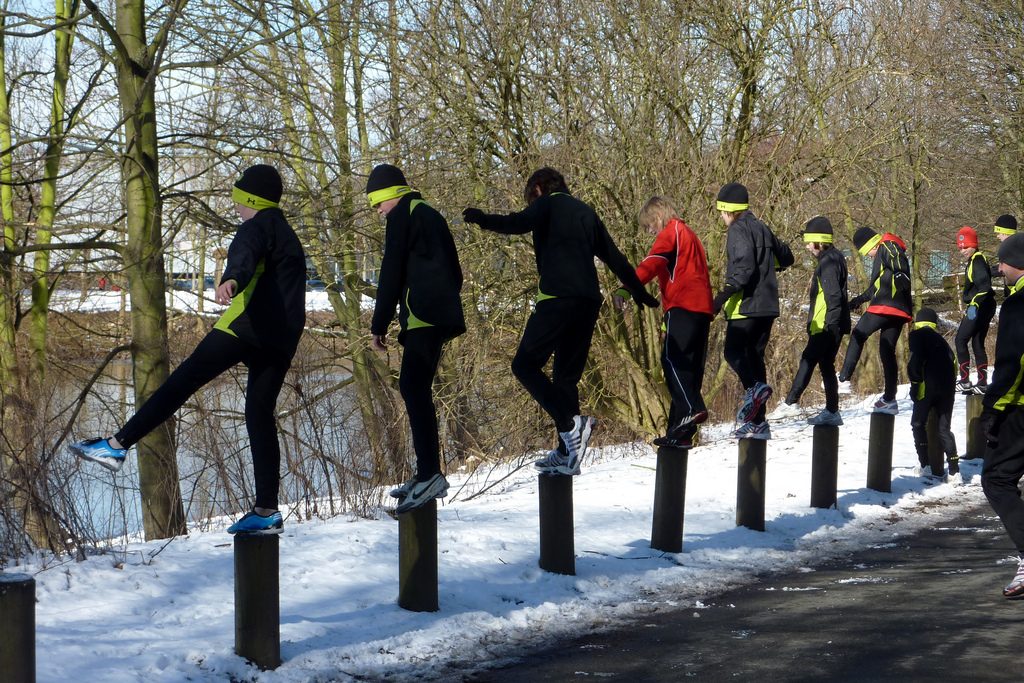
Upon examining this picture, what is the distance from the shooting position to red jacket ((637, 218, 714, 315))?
7.03 meters

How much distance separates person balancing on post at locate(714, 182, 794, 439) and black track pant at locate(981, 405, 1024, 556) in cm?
196

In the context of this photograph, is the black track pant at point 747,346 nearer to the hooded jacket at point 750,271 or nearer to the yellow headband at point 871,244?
the hooded jacket at point 750,271

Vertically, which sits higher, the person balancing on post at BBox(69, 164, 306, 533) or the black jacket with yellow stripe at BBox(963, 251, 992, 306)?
the black jacket with yellow stripe at BBox(963, 251, 992, 306)

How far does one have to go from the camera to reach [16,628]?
3.62 m

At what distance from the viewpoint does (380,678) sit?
14.7 feet

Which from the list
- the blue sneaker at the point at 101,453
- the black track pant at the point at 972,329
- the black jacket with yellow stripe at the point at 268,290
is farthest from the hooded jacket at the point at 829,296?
the blue sneaker at the point at 101,453

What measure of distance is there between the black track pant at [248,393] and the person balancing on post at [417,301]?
0.66m

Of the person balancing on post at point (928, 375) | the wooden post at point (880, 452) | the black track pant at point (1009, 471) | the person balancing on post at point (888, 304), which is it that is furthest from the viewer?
the person balancing on post at point (888, 304)

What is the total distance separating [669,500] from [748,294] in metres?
1.84

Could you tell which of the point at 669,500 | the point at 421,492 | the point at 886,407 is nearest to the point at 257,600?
the point at 421,492

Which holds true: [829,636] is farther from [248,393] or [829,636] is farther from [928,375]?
[928,375]

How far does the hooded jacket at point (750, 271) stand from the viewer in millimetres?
7617

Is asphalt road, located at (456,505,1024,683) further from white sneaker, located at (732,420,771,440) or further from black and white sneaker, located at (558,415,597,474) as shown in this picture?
white sneaker, located at (732,420,771,440)

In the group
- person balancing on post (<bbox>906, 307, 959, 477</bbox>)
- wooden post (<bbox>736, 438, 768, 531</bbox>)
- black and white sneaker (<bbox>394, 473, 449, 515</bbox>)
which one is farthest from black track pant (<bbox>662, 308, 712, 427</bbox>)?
person balancing on post (<bbox>906, 307, 959, 477</bbox>)
